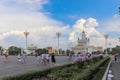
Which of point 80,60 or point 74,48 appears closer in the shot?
point 80,60

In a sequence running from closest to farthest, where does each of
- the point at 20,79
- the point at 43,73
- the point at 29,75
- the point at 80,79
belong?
the point at 80,79 → the point at 20,79 → the point at 29,75 → the point at 43,73

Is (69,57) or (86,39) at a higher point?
(86,39)

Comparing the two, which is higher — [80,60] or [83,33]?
[83,33]

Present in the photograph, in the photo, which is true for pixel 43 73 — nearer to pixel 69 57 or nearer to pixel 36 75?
pixel 36 75

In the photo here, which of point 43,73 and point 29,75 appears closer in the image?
point 29,75

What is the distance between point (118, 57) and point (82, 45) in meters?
67.6

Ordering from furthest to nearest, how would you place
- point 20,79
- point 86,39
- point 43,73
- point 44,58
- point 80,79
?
point 86,39 → point 44,58 → point 43,73 → point 20,79 → point 80,79

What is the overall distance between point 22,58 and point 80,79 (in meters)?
36.7

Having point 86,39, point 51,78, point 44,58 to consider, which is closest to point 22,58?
point 44,58

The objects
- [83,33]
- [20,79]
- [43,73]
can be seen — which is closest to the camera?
[20,79]

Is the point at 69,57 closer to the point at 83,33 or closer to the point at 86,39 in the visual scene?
the point at 83,33

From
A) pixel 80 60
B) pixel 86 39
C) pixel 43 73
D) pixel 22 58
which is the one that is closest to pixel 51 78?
pixel 43 73

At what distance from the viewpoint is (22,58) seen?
4794 cm

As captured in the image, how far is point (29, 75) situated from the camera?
1540 cm
